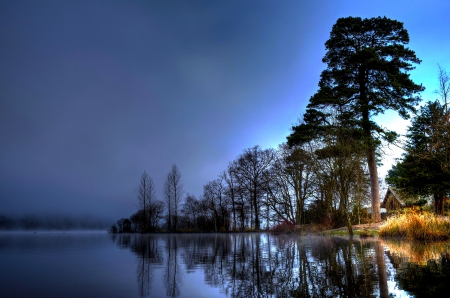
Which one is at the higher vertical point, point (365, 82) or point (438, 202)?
point (365, 82)

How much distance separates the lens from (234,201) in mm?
53875

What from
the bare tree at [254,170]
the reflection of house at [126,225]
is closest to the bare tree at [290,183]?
the bare tree at [254,170]

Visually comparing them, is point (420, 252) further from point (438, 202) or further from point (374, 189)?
point (438, 202)

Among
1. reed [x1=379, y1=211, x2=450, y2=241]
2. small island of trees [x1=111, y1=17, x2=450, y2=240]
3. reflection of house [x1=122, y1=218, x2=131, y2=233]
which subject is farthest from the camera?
reflection of house [x1=122, y1=218, x2=131, y2=233]

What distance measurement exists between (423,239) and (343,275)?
10.4 m

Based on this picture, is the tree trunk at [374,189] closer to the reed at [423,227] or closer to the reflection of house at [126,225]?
the reed at [423,227]

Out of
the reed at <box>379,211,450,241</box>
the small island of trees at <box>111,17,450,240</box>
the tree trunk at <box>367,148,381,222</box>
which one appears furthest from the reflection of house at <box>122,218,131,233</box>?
the reed at <box>379,211,450,241</box>

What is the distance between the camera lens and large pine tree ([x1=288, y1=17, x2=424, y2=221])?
28.4 metres

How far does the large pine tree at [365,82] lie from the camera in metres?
28.4

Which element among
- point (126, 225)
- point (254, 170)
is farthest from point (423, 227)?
point (126, 225)

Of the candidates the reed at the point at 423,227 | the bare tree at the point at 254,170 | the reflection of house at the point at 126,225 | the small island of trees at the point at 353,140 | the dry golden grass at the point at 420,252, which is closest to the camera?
the dry golden grass at the point at 420,252

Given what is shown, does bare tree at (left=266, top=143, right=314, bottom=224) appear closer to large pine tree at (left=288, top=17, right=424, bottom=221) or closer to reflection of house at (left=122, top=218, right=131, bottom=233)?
large pine tree at (left=288, top=17, right=424, bottom=221)

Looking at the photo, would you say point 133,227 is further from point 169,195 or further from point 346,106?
point 346,106

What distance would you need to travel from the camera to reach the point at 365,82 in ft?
102
